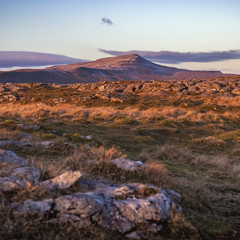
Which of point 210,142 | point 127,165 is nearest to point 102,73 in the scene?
point 210,142

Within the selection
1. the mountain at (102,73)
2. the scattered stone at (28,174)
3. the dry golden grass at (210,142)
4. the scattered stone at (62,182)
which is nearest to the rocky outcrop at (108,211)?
the scattered stone at (62,182)

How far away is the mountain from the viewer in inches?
4092

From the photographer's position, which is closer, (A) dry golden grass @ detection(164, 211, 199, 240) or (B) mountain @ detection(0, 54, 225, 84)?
(A) dry golden grass @ detection(164, 211, 199, 240)

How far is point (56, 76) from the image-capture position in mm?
106812

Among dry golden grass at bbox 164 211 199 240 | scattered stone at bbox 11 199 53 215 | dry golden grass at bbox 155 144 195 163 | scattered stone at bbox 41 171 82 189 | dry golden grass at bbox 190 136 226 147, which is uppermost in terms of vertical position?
scattered stone at bbox 41 171 82 189

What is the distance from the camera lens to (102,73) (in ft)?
406

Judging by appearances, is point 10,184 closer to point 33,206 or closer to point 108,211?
point 33,206

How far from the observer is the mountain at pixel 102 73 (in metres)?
104

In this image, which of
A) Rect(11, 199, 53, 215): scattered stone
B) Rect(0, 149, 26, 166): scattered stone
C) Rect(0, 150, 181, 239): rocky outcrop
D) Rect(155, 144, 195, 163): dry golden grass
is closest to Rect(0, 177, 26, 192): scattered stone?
Rect(0, 150, 181, 239): rocky outcrop

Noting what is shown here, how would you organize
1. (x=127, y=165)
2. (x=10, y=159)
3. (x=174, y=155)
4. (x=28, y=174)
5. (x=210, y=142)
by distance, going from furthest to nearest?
(x=210, y=142)
(x=174, y=155)
(x=127, y=165)
(x=10, y=159)
(x=28, y=174)

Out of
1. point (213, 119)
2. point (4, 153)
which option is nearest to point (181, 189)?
point (4, 153)

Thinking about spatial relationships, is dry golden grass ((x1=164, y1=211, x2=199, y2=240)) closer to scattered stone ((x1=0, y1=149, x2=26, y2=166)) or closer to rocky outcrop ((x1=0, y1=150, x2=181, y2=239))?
rocky outcrop ((x1=0, y1=150, x2=181, y2=239))

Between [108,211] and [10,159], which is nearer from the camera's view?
[108,211]

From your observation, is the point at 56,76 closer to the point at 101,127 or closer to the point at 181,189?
the point at 101,127
